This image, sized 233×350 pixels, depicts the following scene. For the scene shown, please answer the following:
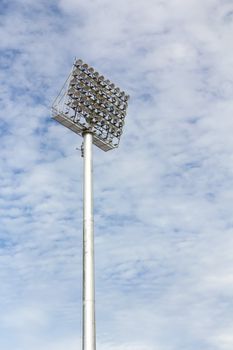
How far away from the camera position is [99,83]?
42062 millimetres

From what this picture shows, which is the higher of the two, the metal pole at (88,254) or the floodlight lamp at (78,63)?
the floodlight lamp at (78,63)

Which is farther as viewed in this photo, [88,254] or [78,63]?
[78,63]

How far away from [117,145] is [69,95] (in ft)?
19.4

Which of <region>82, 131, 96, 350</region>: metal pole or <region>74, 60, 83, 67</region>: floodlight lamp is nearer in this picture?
<region>82, 131, 96, 350</region>: metal pole

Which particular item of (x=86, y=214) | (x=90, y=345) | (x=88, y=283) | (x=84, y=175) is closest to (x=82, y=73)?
(x=84, y=175)

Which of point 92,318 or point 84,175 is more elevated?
point 84,175

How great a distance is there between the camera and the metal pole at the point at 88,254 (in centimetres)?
3384

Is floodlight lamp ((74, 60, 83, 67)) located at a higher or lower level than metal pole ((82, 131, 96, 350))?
higher

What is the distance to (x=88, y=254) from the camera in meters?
36.2

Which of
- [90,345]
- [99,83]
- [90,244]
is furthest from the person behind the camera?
[99,83]

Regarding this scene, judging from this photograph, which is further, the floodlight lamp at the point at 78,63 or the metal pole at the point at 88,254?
the floodlight lamp at the point at 78,63

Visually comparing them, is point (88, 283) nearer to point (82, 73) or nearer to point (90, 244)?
point (90, 244)

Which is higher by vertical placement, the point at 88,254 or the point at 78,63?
the point at 78,63

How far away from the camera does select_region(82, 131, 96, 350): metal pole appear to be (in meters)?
33.8
